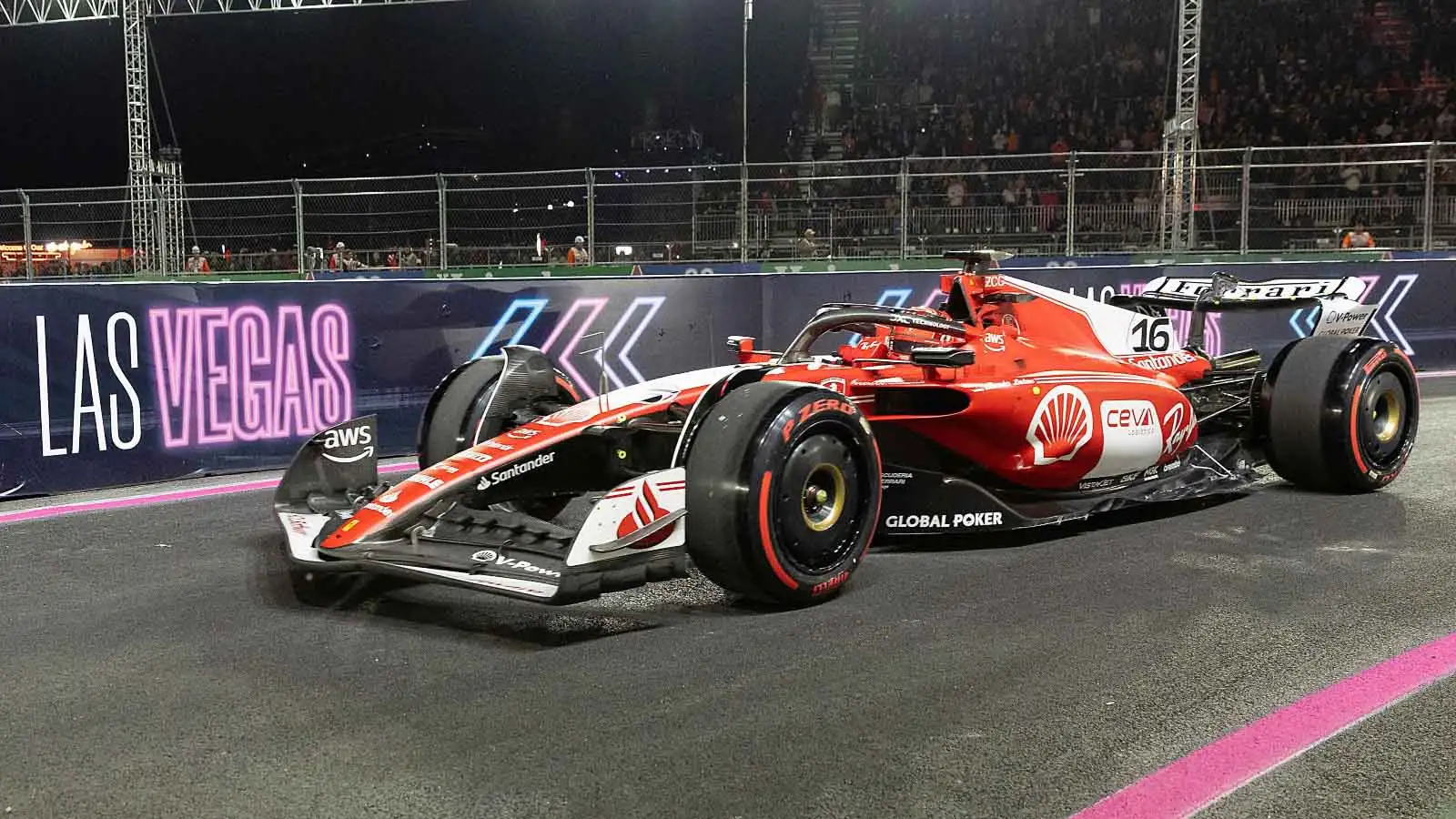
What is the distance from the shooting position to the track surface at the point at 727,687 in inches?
118

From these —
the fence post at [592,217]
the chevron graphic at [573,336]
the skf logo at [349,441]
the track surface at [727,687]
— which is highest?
the fence post at [592,217]

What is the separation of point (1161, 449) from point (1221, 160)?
378 inches

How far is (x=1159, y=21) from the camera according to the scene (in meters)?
22.9

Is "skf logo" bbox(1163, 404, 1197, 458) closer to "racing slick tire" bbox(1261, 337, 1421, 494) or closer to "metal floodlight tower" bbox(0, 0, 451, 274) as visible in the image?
"racing slick tire" bbox(1261, 337, 1421, 494)

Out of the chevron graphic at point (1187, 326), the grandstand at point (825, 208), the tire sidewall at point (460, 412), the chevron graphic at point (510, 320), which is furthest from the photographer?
the grandstand at point (825, 208)

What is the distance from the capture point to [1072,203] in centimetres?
1417

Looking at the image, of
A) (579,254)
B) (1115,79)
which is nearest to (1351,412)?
(579,254)

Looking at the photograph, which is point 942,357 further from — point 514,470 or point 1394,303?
point 1394,303

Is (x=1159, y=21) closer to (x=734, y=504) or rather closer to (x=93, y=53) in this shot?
(x=734, y=504)

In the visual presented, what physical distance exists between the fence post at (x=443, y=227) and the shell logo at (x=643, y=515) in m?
9.89

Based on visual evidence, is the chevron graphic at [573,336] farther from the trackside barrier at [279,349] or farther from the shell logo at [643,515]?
the shell logo at [643,515]

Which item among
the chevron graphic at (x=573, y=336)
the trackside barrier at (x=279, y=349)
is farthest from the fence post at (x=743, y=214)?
the chevron graphic at (x=573, y=336)

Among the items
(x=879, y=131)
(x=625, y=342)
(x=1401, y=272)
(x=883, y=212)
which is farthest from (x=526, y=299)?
(x=879, y=131)

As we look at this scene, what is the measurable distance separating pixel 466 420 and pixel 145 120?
1942 cm
